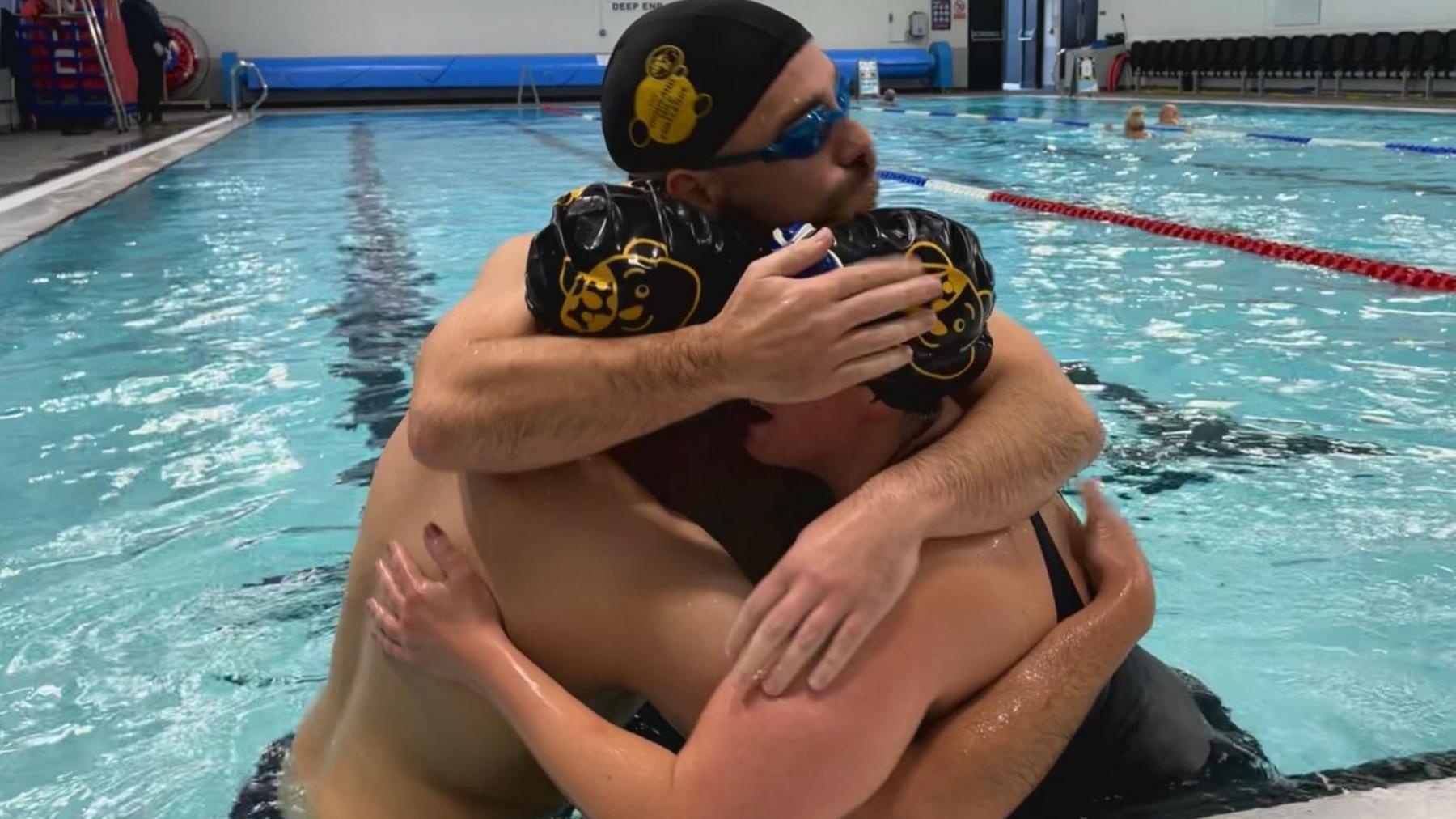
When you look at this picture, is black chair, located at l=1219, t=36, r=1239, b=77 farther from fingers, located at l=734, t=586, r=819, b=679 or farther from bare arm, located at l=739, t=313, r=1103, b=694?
fingers, located at l=734, t=586, r=819, b=679

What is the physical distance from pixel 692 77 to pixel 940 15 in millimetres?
27438

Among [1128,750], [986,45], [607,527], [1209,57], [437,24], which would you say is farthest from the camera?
[986,45]

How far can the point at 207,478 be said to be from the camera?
392cm

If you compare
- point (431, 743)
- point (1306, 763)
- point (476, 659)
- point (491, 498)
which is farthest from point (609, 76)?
point (1306, 763)

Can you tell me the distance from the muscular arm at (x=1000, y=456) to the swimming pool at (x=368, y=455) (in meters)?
1.09

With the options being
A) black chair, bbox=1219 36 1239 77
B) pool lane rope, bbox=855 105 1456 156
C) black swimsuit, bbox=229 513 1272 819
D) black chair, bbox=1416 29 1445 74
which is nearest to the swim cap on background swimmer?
black swimsuit, bbox=229 513 1272 819

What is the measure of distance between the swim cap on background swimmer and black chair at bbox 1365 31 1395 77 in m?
18.7

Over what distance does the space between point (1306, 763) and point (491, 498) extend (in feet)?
5.62

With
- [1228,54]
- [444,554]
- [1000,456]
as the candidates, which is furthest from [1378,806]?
[1228,54]

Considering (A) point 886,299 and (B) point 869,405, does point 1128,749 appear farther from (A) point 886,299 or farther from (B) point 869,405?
(A) point 886,299

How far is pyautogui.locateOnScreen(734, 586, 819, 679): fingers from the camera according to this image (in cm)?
137

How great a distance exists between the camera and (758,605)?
140 cm

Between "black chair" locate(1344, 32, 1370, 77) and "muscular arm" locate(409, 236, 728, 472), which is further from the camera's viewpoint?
"black chair" locate(1344, 32, 1370, 77)

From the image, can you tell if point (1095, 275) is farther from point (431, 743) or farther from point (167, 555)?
point (431, 743)
